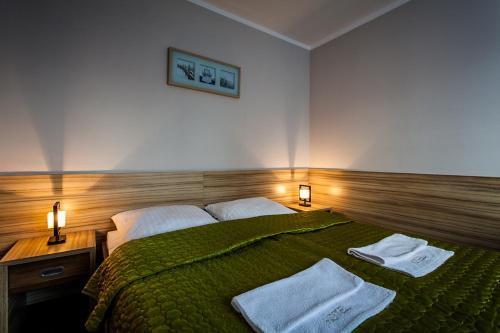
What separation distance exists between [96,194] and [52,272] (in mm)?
553

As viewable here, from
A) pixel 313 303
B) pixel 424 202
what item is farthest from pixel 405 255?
pixel 424 202

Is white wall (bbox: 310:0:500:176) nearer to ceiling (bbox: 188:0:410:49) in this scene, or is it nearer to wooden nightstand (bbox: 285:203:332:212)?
ceiling (bbox: 188:0:410:49)

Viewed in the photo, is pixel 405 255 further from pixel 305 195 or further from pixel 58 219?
pixel 58 219

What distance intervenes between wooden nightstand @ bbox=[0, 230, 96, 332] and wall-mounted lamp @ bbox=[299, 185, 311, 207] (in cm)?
205

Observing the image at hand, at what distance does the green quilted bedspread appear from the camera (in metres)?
0.78

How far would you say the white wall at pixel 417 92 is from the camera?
171cm

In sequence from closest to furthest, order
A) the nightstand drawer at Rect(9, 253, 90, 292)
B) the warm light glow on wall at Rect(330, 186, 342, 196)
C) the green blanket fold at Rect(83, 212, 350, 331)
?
the green blanket fold at Rect(83, 212, 350, 331), the nightstand drawer at Rect(9, 253, 90, 292), the warm light glow on wall at Rect(330, 186, 342, 196)

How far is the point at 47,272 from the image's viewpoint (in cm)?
134

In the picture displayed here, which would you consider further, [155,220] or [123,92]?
[123,92]

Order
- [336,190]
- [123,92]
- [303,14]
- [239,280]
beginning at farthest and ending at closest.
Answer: [336,190], [303,14], [123,92], [239,280]

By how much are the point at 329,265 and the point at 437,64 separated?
1.93 metres

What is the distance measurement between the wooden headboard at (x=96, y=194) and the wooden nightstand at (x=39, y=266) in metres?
0.14

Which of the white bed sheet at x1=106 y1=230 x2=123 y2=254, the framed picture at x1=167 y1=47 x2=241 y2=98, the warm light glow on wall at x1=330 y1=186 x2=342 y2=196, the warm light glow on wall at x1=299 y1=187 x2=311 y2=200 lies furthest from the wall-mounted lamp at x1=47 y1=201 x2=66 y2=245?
the warm light glow on wall at x1=330 y1=186 x2=342 y2=196

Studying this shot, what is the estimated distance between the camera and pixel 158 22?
1980mm
